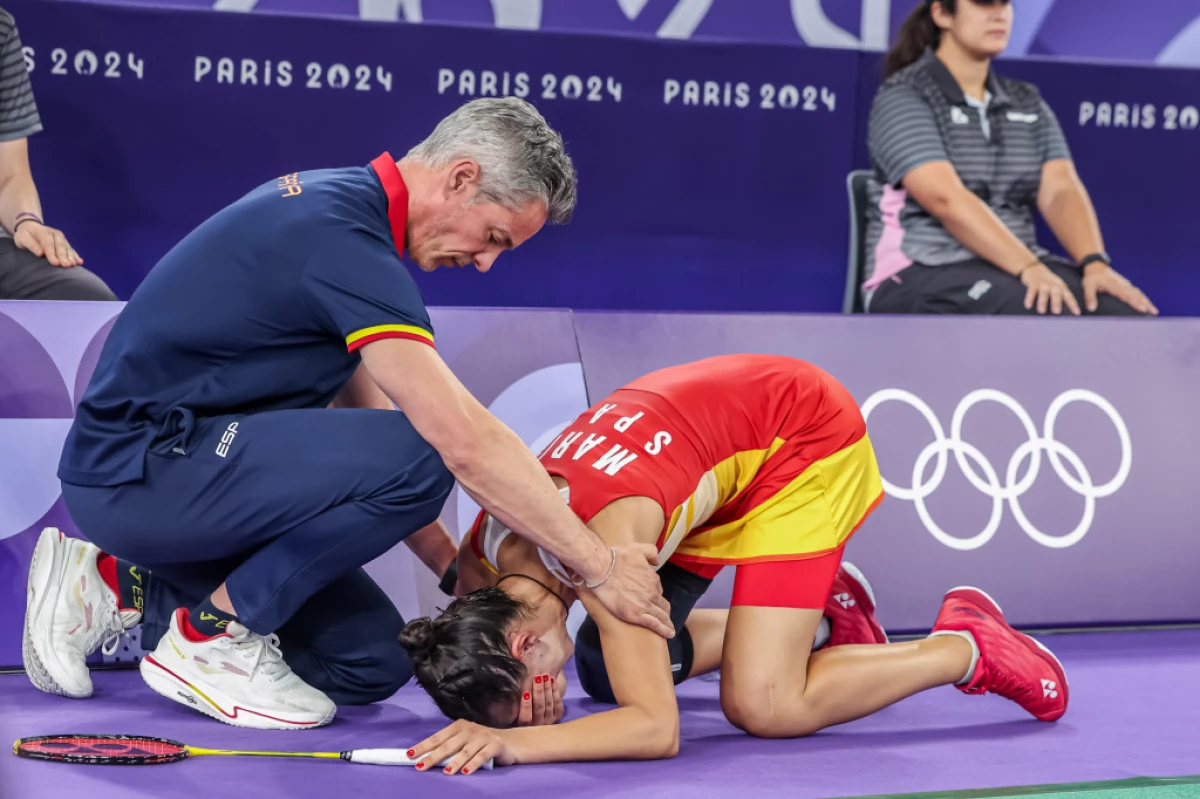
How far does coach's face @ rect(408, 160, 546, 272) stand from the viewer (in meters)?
2.68

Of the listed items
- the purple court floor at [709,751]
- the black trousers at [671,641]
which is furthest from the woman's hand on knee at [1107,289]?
the black trousers at [671,641]

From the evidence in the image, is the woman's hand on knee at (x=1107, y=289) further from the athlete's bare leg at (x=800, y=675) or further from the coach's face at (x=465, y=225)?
the coach's face at (x=465, y=225)

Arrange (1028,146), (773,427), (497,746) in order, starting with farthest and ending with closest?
(1028,146) < (773,427) < (497,746)

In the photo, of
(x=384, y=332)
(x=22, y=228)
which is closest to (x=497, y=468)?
(x=384, y=332)

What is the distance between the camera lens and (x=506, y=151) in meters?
2.65

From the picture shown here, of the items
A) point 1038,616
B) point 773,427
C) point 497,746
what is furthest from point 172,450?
point 1038,616

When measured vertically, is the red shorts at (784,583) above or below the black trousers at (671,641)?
above

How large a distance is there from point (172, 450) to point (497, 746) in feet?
2.93

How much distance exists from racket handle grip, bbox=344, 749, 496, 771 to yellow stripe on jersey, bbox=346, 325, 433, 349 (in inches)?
29.7

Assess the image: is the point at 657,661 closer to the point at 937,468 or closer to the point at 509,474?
the point at 509,474

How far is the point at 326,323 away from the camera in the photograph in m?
2.63

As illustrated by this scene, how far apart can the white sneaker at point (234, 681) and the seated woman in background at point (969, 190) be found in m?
2.82

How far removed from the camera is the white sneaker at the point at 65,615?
2.95 m

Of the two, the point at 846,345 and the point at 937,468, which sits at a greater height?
the point at 846,345
